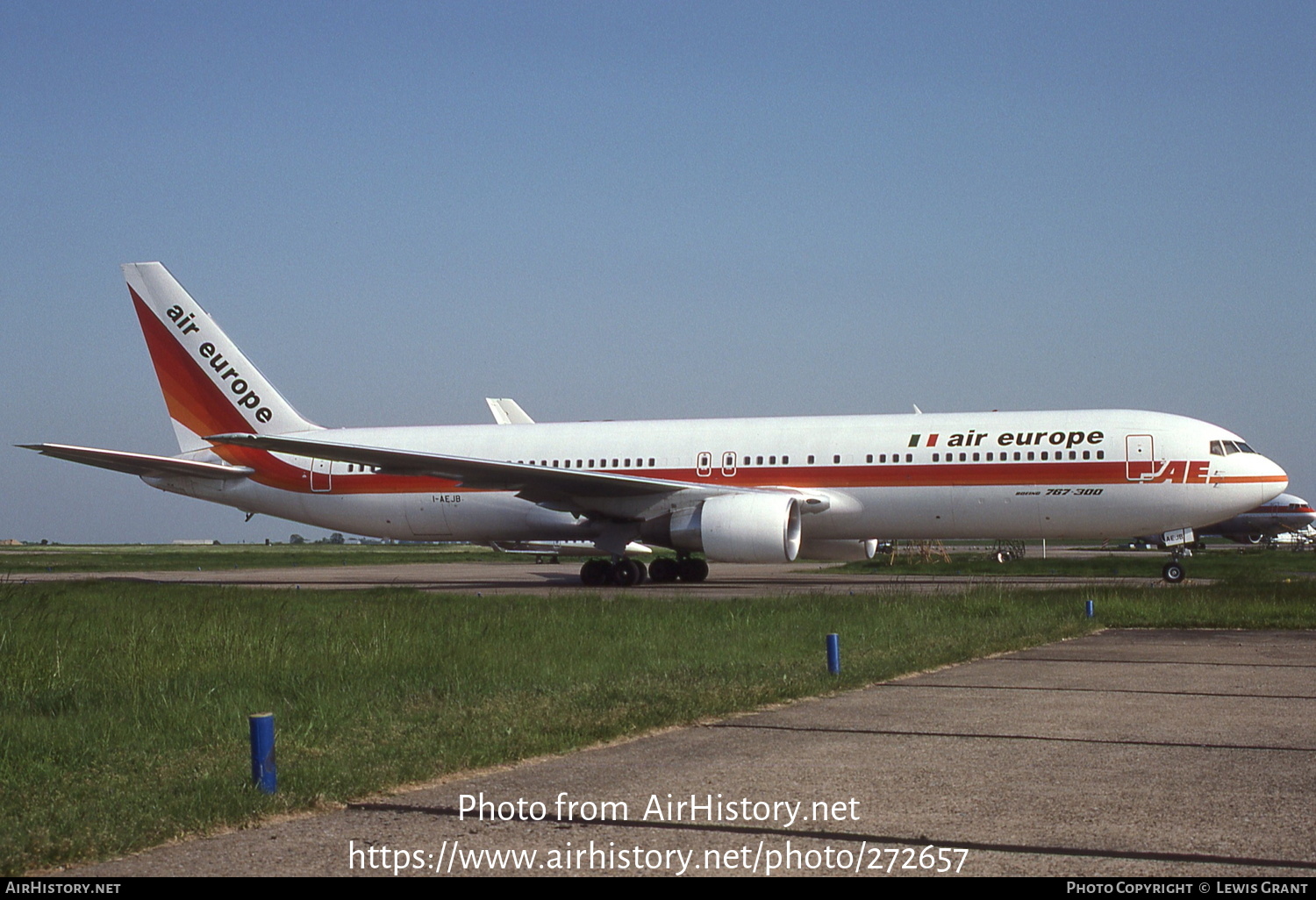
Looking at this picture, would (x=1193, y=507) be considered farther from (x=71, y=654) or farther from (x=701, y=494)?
(x=71, y=654)

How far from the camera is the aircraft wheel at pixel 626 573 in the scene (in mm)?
26531

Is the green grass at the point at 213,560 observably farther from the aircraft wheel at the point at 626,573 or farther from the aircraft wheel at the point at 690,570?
the aircraft wheel at the point at 690,570

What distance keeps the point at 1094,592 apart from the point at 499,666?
1172 cm

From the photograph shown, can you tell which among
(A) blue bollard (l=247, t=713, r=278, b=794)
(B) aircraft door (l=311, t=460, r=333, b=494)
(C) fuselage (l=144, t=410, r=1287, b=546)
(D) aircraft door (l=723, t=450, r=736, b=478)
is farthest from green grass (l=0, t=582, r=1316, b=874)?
(B) aircraft door (l=311, t=460, r=333, b=494)

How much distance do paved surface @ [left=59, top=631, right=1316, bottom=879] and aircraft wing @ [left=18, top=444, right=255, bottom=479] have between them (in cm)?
2193

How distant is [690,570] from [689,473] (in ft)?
8.17

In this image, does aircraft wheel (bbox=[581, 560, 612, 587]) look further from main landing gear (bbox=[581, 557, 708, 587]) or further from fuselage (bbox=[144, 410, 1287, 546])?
fuselage (bbox=[144, 410, 1287, 546])

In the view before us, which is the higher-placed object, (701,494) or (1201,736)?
(701,494)

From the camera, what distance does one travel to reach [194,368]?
29.8m

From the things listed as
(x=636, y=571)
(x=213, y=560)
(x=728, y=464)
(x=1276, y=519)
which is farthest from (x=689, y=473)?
(x=1276, y=519)

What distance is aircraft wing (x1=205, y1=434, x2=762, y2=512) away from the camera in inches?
976

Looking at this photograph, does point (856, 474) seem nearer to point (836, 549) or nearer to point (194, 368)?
point (836, 549)

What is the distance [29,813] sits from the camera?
573cm

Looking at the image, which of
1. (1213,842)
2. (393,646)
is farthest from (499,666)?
(1213,842)
